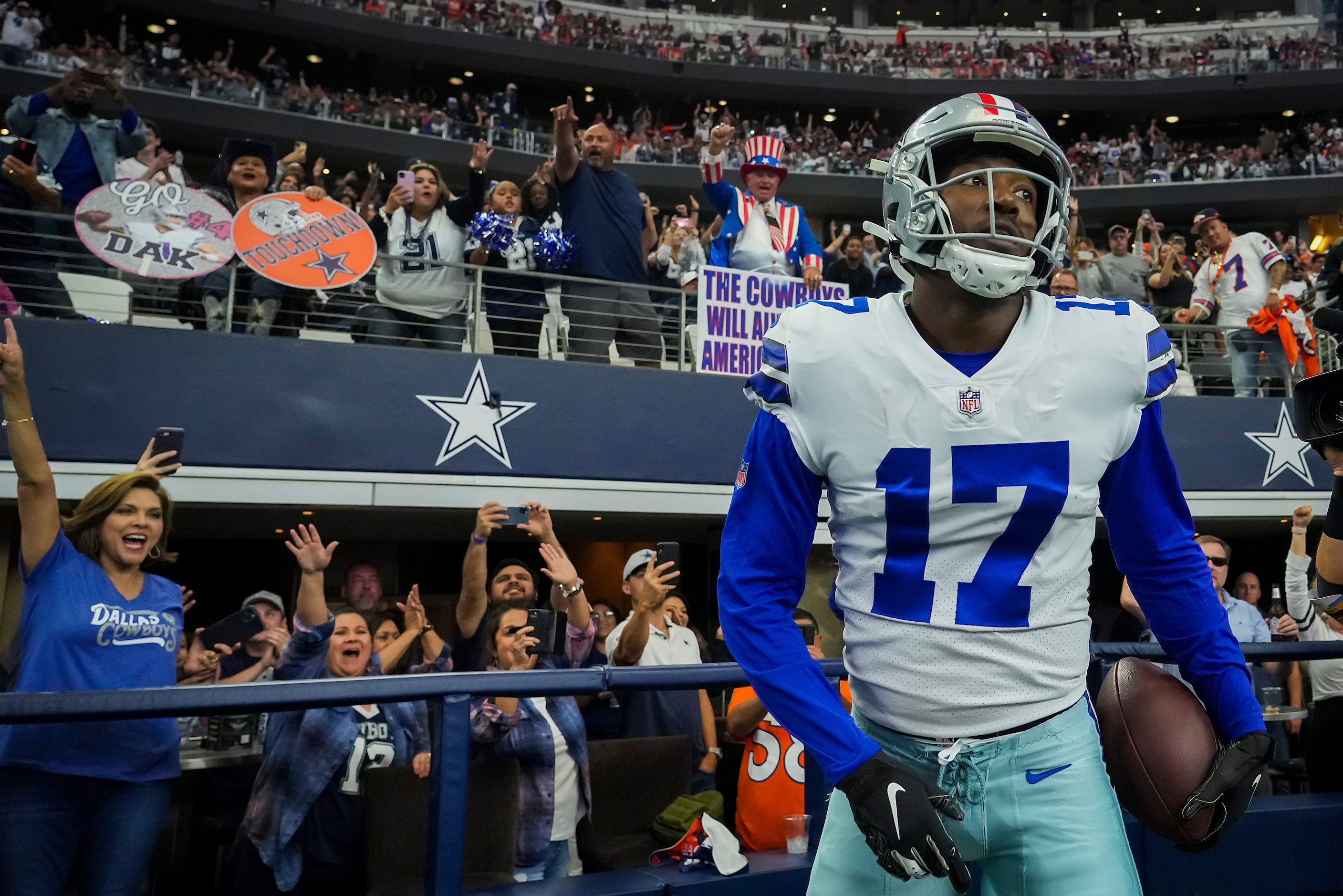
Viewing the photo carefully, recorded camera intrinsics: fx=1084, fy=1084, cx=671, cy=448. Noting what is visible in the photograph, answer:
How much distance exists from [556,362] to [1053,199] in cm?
681

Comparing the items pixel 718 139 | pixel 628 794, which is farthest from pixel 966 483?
pixel 718 139

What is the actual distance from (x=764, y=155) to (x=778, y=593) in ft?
20.4

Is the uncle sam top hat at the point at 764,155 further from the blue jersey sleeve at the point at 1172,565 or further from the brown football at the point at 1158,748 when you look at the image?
the brown football at the point at 1158,748

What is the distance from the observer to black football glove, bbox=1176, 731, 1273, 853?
1.80 m

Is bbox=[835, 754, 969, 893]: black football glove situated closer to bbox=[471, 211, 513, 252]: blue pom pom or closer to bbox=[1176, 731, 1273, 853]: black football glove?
bbox=[1176, 731, 1273, 853]: black football glove

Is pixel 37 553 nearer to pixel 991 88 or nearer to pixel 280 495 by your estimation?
pixel 280 495

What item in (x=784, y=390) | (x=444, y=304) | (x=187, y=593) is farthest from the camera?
(x=444, y=304)

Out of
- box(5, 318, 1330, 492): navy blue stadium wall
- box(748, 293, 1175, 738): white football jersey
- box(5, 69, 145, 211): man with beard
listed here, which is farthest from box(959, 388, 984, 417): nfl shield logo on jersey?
box(5, 69, 145, 211): man with beard

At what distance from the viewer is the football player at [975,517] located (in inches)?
70.4

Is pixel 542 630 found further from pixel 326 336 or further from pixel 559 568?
pixel 326 336

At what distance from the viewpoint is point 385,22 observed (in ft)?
75.5

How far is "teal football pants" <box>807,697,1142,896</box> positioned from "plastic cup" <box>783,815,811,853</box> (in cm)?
139

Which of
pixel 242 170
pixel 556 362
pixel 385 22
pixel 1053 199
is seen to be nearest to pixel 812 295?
pixel 556 362

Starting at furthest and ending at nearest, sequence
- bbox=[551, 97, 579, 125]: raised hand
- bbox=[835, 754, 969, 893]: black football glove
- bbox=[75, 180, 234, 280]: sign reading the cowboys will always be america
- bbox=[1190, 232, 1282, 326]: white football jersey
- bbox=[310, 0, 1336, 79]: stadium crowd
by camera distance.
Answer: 1. bbox=[310, 0, 1336, 79]: stadium crowd
2. bbox=[1190, 232, 1282, 326]: white football jersey
3. bbox=[75, 180, 234, 280]: sign reading the cowboys will always be america
4. bbox=[551, 97, 579, 125]: raised hand
5. bbox=[835, 754, 969, 893]: black football glove
